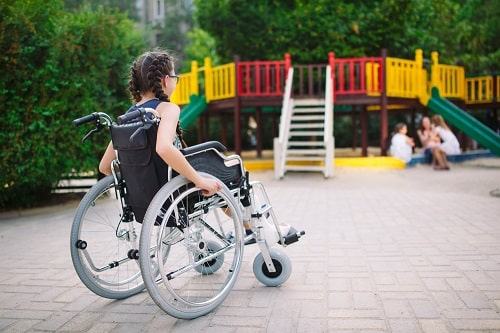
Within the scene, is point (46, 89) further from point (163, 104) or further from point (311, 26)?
point (311, 26)

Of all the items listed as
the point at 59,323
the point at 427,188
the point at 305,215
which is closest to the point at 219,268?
the point at 59,323

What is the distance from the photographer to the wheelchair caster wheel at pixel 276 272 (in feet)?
11.4

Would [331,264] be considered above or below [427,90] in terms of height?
below

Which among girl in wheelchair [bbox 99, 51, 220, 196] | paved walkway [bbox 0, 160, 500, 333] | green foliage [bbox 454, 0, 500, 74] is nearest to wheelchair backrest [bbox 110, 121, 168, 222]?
girl in wheelchair [bbox 99, 51, 220, 196]

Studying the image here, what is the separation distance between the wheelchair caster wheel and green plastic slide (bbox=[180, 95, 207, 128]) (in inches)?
399

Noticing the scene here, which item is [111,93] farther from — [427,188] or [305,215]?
[427,188]

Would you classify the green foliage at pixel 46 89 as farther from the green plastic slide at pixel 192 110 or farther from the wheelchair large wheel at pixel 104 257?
the green plastic slide at pixel 192 110

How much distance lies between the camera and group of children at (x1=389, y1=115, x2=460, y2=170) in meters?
11.8

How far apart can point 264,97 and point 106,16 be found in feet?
20.8

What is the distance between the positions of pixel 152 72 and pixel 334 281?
1.89 metres

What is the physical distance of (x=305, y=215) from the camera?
6395 millimetres

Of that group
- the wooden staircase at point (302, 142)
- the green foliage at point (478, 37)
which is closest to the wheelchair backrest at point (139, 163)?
the wooden staircase at point (302, 142)

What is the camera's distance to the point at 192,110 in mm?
13711

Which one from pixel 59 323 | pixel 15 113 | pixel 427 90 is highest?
pixel 427 90
